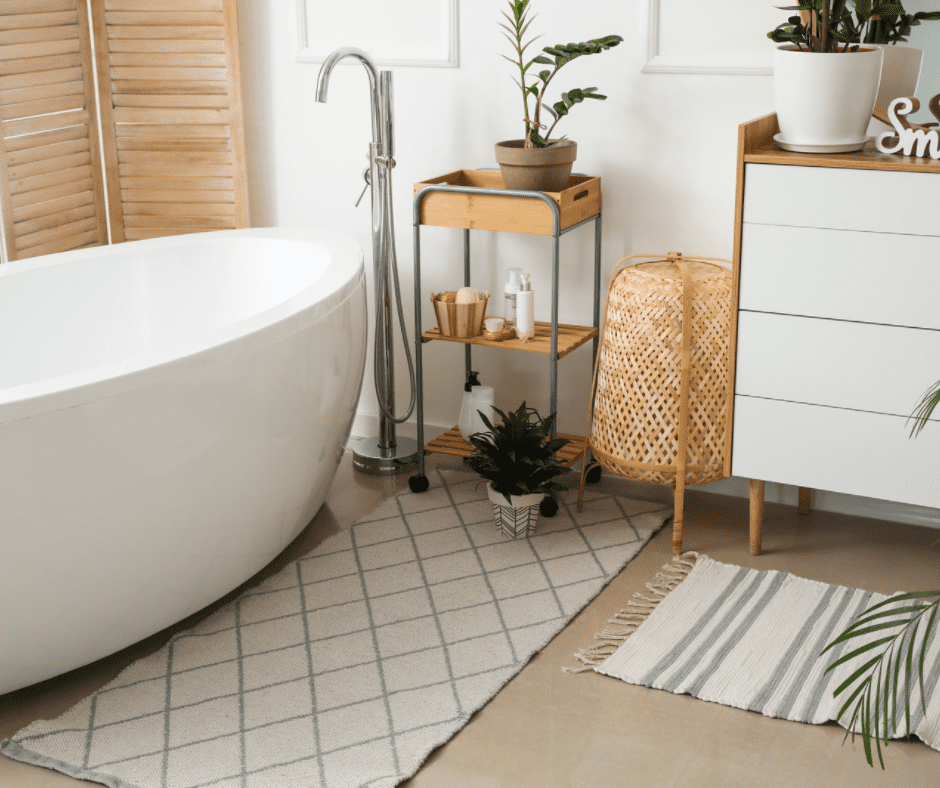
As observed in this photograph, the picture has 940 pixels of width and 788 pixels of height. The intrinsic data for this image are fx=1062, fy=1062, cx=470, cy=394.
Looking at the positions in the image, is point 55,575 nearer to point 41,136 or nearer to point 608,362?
point 608,362

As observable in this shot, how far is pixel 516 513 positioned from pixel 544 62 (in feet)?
3.74

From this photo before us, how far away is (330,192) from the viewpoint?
3.38 metres

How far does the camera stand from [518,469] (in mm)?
2666

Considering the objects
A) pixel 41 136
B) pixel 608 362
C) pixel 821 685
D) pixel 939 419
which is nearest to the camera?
pixel 821 685

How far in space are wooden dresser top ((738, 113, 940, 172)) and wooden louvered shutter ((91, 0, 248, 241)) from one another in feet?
5.53

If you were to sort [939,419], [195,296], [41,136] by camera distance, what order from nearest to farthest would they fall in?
[939,419]
[195,296]
[41,136]

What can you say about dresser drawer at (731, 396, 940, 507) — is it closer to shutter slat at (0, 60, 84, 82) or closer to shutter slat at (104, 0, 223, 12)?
shutter slat at (104, 0, 223, 12)

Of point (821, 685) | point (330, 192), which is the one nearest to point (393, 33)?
point (330, 192)

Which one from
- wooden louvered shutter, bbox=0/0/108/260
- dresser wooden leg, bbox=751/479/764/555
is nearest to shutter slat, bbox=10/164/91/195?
wooden louvered shutter, bbox=0/0/108/260

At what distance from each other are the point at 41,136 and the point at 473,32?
4.59ft

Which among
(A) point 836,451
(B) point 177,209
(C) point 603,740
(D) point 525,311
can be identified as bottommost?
(C) point 603,740

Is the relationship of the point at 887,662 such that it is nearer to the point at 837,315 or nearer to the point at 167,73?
the point at 837,315

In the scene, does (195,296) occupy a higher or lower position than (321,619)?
higher

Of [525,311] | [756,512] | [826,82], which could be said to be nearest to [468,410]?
[525,311]
